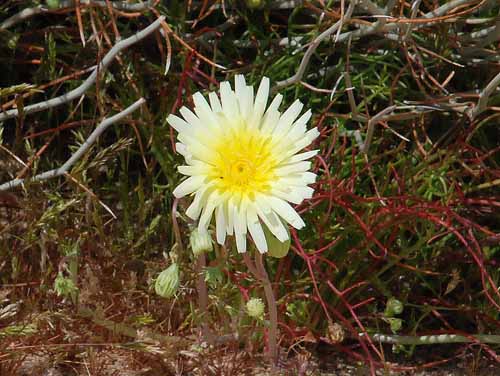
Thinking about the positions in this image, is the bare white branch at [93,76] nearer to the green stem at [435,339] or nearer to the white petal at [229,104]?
the white petal at [229,104]

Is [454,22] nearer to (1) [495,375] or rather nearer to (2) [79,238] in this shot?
(1) [495,375]

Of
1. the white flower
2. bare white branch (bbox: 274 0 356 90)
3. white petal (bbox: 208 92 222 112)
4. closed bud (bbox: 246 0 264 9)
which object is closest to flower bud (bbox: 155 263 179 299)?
the white flower

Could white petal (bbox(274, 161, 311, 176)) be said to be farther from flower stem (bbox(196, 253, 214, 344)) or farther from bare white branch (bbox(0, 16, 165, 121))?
bare white branch (bbox(0, 16, 165, 121))

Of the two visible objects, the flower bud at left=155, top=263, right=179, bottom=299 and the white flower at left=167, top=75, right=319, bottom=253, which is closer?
the white flower at left=167, top=75, right=319, bottom=253

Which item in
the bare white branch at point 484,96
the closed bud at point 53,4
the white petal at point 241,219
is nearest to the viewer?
the white petal at point 241,219

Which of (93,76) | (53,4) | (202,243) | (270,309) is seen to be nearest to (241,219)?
(202,243)

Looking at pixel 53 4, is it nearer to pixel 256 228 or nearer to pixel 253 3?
pixel 253 3

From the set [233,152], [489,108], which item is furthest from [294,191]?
[489,108]

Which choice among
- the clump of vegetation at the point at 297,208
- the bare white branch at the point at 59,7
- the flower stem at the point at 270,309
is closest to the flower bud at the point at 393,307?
the clump of vegetation at the point at 297,208
